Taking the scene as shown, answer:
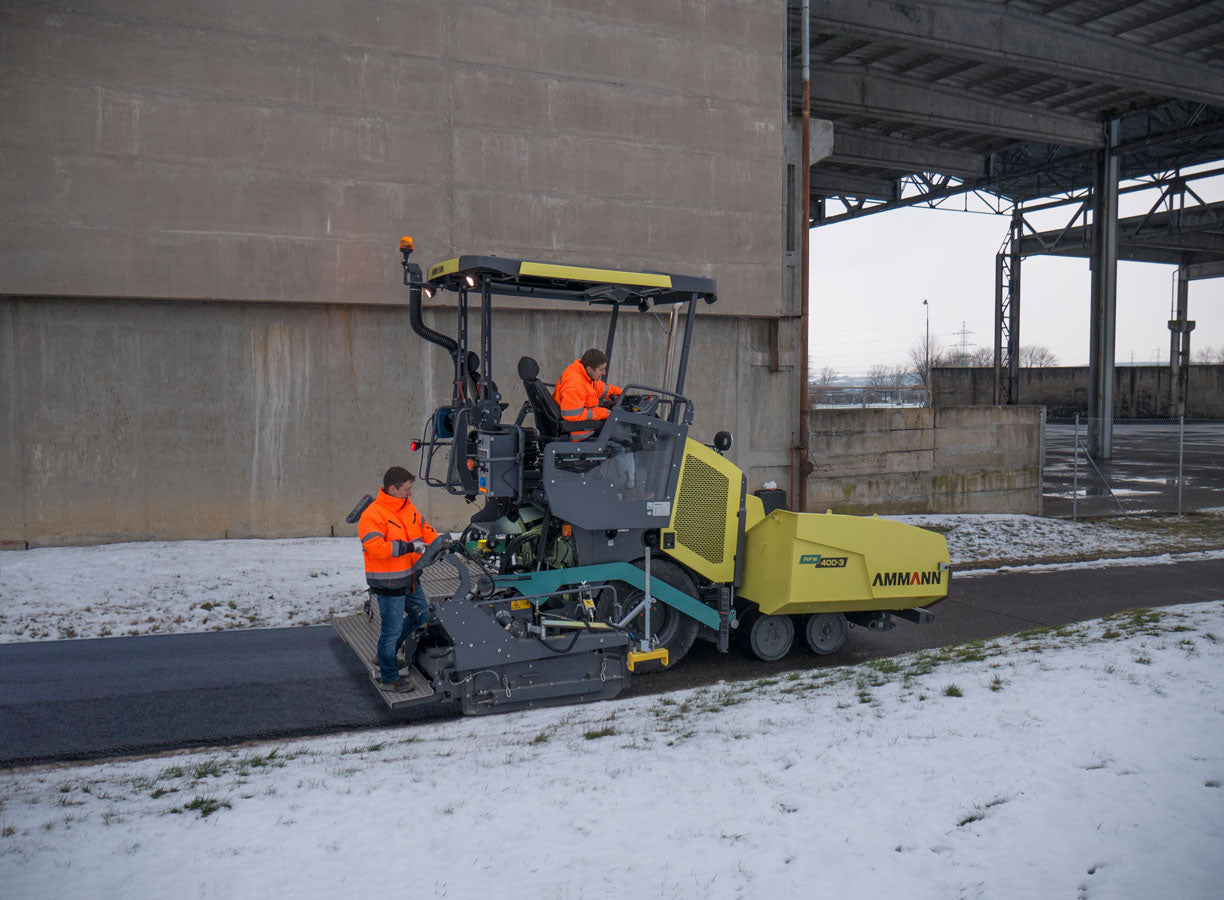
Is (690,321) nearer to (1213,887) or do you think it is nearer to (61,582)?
(1213,887)

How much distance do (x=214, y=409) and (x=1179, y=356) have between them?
158 ft

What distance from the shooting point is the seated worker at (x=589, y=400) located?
6.97m

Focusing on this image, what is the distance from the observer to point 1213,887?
147 inches

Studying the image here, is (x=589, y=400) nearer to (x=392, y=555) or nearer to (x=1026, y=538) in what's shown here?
(x=392, y=555)

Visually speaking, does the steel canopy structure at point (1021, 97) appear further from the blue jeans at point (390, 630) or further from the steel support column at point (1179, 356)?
the steel support column at point (1179, 356)

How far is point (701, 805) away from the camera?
4.52 meters

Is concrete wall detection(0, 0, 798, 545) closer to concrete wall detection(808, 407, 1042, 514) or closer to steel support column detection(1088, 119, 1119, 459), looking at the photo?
concrete wall detection(808, 407, 1042, 514)

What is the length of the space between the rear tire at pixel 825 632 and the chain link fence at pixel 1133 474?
31.7ft

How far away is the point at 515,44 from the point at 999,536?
9974 mm

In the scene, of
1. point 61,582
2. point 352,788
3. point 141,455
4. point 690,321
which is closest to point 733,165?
point 690,321

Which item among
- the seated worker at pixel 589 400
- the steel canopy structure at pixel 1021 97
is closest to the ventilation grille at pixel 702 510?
the seated worker at pixel 589 400

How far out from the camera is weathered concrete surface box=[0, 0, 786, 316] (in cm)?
1142

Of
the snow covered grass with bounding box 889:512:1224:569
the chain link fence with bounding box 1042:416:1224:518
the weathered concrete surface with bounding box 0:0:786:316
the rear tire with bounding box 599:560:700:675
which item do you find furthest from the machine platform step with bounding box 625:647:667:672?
the chain link fence with bounding box 1042:416:1224:518

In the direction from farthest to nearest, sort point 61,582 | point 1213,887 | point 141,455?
point 141,455 → point 61,582 → point 1213,887
